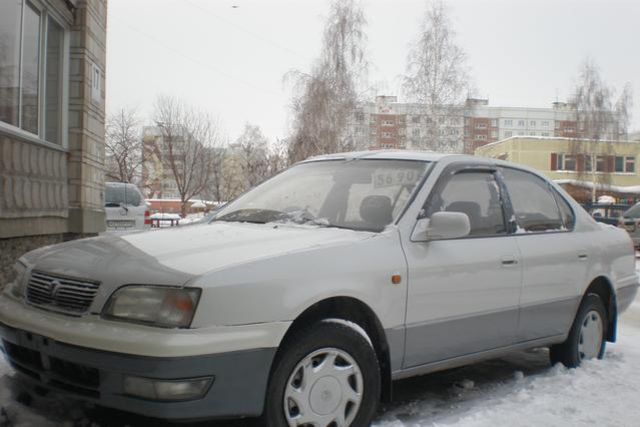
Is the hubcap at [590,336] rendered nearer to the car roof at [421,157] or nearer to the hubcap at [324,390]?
the car roof at [421,157]

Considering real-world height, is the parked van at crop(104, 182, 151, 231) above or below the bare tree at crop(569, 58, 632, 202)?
below

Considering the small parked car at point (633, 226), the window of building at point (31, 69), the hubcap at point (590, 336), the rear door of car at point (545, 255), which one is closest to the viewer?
the rear door of car at point (545, 255)

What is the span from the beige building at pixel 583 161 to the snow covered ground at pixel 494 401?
42.4 metres

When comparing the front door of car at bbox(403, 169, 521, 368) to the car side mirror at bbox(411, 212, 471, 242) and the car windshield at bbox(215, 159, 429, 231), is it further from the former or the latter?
the car windshield at bbox(215, 159, 429, 231)

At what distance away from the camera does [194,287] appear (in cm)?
260

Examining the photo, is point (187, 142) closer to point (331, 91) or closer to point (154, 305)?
point (331, 91)

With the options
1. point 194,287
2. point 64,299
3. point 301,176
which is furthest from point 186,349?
point 301,176

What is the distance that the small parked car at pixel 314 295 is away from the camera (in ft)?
8.54

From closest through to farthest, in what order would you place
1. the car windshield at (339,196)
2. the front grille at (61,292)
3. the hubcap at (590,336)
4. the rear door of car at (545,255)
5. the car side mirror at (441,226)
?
the front grille at (61,292)
the car side mirror at (441,226)
the car windshield at (339,196)
the rear door of car at (545,255)
the hubcap at (590,336)

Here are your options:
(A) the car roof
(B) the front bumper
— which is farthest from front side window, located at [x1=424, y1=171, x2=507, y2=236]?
(B) the front bumper

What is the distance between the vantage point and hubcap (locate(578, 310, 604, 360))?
4.80 m

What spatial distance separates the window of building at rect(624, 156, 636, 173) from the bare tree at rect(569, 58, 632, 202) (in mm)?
4985

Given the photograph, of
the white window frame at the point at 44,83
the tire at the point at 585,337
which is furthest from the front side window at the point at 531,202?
the white window frame at the point at 44,83

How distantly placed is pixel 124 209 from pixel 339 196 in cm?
1254
